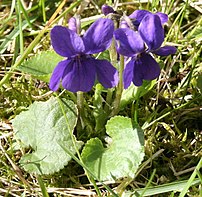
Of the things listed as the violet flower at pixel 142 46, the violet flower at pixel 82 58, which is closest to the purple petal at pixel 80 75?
the violet flower at pixel 82 58

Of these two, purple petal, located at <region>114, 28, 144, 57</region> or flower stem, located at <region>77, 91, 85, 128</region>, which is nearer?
purple petal, located at <region>114, 28, 144, 57</region>

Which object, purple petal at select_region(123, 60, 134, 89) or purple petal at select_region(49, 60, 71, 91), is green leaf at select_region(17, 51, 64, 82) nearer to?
purple petal at select_region(49, 60, 71, 91)

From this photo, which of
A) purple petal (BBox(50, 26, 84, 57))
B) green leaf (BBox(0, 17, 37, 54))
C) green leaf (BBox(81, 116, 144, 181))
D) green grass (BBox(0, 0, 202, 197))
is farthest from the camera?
green leaf (BBox(0, 17, 37, 54))

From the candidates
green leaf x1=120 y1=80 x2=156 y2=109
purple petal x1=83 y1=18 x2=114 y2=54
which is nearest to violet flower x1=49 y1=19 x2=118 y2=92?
purple petal x1=83 y1=18 x2=114 y2=54

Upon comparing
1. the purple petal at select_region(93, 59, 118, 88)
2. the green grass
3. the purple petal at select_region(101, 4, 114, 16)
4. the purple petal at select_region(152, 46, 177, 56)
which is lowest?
the green grass

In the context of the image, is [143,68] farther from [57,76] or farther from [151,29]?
[57,76]

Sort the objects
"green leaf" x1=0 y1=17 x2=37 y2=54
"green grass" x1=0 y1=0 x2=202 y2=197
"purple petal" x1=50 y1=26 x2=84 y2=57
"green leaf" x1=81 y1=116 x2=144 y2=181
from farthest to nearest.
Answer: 1. "green leaf" x1=0 y1=17 x2=37 y2=54
2. "green grass" x1=0 y1=0 x2=202 y2=197
3. "green leaf" x1=81 y1=116 x2=144 y2=181
4. "purple petal" x1=50 y1=26 x2=84 y2=57
